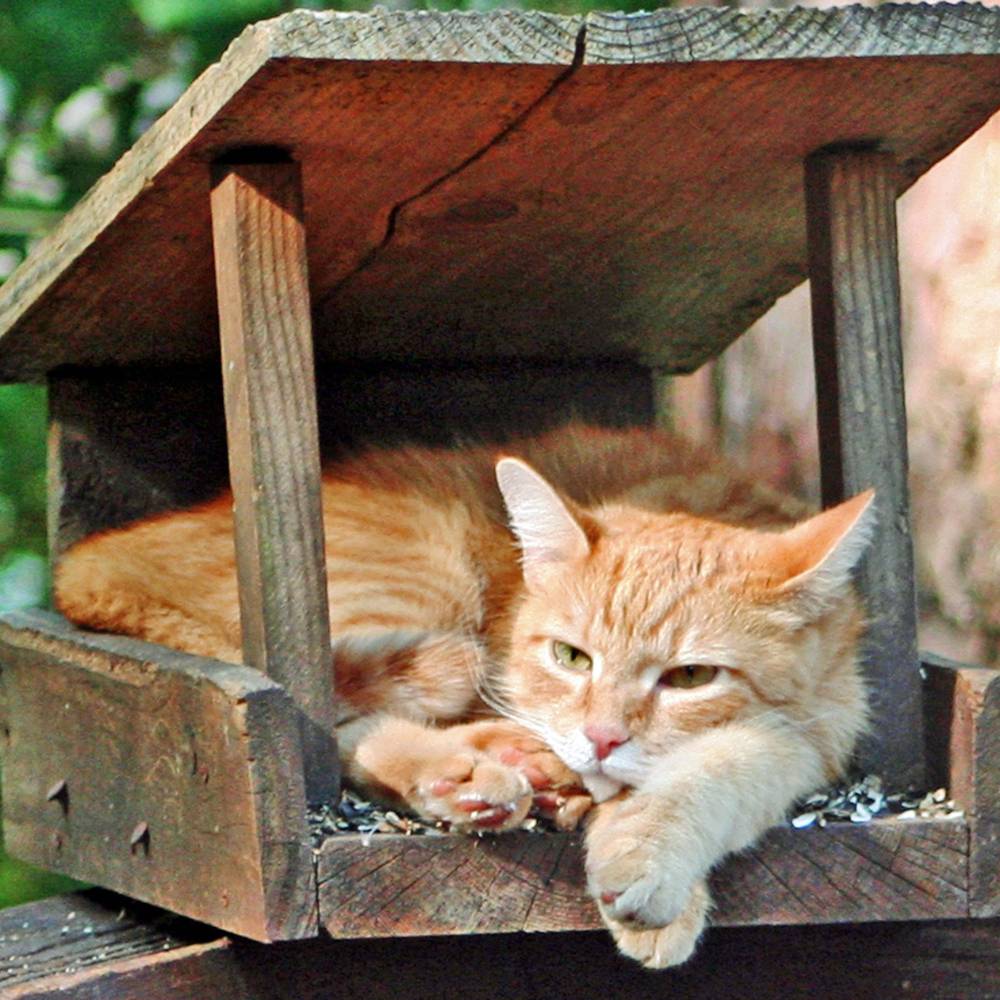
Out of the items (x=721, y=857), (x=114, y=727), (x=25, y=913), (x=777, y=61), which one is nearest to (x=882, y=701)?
(x=721, y=857)

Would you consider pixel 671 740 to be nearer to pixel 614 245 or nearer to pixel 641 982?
pixel 641 982

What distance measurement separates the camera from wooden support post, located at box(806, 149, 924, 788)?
2.64 metres

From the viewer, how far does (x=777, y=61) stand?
2.28 metres

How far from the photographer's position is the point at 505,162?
255 centimetres

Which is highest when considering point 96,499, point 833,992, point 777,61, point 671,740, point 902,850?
point 777,61

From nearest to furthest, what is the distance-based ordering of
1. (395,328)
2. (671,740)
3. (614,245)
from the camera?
(671,740) < (614,245) < (395,328)

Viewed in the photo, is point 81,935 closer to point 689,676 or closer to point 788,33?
point 689,676

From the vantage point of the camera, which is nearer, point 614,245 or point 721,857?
point 721,857

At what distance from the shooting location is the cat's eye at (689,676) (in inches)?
101

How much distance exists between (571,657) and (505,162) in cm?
76

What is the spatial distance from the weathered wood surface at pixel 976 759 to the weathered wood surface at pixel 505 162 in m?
0.83

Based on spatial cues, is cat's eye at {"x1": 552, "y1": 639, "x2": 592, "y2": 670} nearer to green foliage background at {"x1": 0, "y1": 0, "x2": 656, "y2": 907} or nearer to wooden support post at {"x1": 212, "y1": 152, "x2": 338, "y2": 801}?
wooden support post at {"x1": 212, "y1": 152, "x2": 338, "y2": 801}

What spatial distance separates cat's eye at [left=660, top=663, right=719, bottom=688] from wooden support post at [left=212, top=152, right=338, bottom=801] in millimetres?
501

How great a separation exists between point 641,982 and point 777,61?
1356 mm
